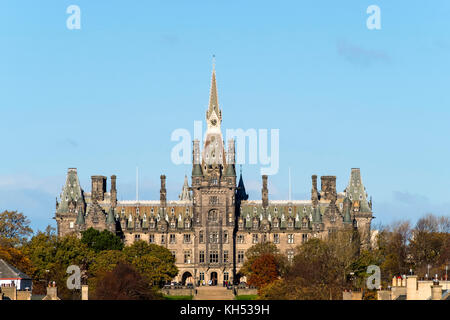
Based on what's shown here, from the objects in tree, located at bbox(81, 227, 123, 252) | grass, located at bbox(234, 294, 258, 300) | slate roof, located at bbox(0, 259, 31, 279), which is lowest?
grass, located at bbox(234, 294, 258, 300)

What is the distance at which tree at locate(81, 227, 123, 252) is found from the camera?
192 meters

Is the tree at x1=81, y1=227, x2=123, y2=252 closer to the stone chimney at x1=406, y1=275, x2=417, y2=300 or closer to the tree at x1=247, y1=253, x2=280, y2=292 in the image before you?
the tree at x1=247, y1=253, x2=280, y2=292

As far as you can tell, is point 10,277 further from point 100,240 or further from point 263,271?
point 100,240

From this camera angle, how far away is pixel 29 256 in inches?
6890

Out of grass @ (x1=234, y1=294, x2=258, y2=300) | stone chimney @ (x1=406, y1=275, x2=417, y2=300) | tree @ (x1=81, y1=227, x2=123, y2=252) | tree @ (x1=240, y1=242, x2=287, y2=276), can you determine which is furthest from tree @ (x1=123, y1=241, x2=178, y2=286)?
stone chimney @ (x1=406, y1=275, x2=417, y2=300)

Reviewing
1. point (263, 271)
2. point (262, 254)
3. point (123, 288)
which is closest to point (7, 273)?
point (123, 288)

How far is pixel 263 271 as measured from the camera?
177 metres

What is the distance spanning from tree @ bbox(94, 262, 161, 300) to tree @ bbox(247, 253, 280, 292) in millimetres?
41748

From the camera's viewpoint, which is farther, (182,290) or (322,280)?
(182,290)

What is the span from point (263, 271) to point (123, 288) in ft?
171
